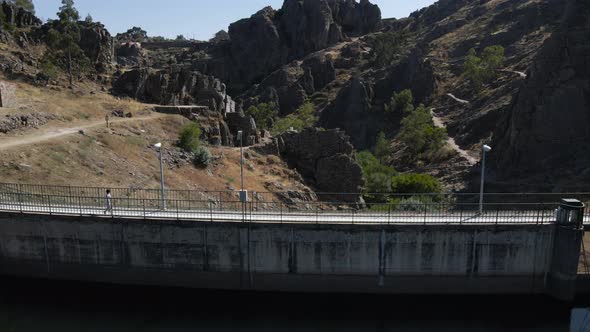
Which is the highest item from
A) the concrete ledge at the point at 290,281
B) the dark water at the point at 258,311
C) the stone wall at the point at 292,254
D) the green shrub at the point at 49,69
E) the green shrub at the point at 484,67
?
the green shrub at the point at 484,67

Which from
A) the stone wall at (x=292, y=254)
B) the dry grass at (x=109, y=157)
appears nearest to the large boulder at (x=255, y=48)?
the dry grass at (x=109, y=157)

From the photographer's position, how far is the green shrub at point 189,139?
53094 mm

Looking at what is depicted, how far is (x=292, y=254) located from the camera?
28.4 metres

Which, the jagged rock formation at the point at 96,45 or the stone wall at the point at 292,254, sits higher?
the jagged rock formation at the point at 96,45

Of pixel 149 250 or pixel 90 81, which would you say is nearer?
pixel 149 250

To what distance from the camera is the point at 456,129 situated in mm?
81188

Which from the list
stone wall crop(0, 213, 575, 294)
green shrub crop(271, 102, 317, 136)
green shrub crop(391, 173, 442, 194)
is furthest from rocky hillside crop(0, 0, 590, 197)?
stone wall crop(0, 213, 575, 294)

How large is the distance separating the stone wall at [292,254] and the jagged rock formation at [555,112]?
31963mm

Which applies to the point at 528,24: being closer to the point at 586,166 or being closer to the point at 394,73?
the point at 394,73

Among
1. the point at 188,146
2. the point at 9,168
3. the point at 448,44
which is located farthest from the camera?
the point at 448,44

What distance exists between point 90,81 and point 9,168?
37523 millimetres

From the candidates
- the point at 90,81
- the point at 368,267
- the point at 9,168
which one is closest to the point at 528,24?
the point at 90,81

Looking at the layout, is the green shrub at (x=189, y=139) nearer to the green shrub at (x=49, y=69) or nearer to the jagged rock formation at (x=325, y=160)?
the jagged rock formation at (x=325, y=160)

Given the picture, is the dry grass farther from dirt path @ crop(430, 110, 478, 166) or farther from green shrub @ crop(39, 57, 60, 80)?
dirt path @ crop(430, 110, 478, 166)
